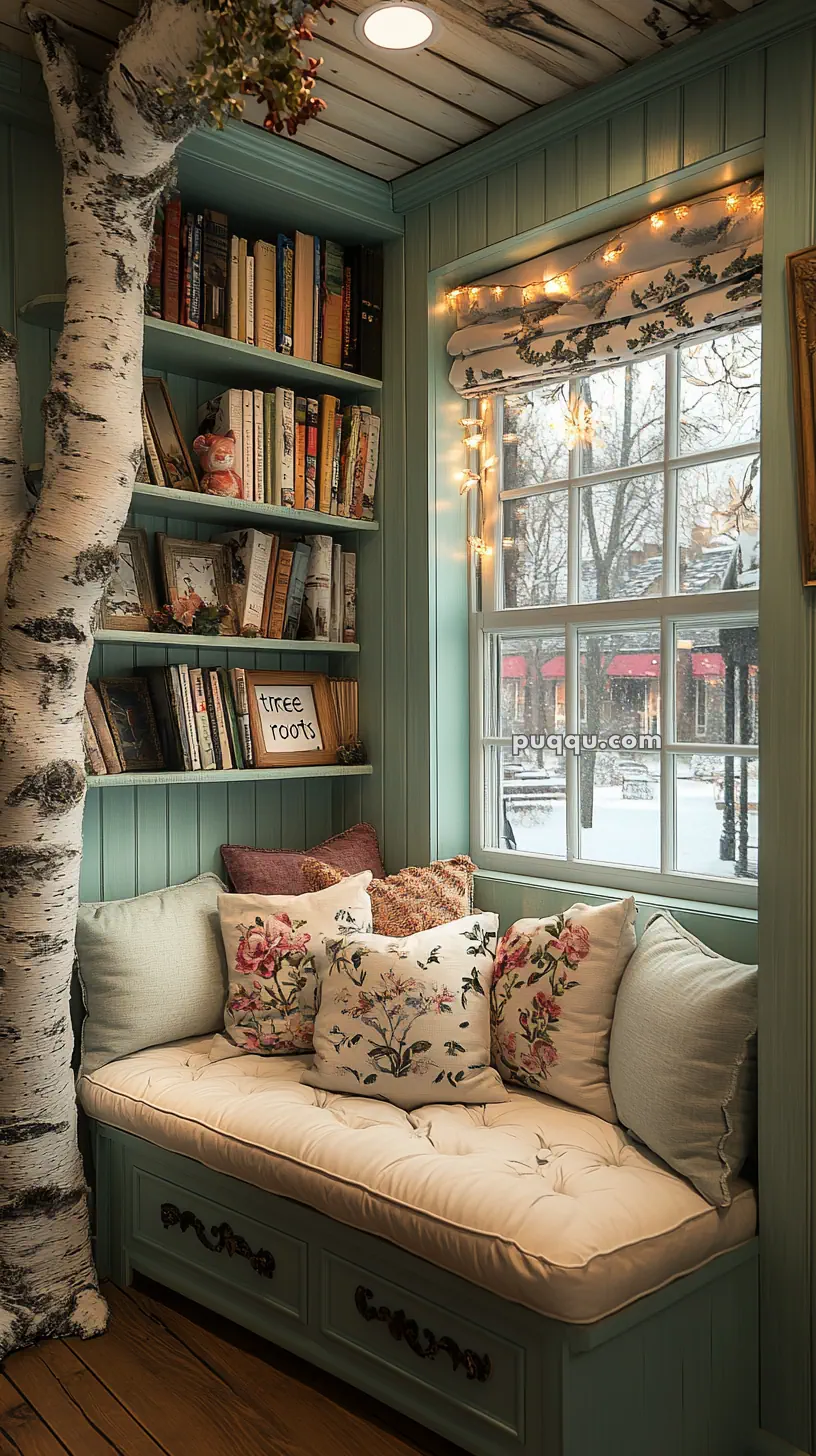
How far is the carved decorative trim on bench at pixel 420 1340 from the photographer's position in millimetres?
1874

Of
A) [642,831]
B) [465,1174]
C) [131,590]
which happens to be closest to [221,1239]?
[465,1174]

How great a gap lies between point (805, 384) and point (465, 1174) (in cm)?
155

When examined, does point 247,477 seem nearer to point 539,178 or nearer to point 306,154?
point 306,154

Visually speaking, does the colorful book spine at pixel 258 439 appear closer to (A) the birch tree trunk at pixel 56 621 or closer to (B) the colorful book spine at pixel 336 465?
(B) the colorful book spine at pixel 336 465

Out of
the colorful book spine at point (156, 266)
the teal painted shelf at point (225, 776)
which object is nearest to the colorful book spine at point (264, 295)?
the colorful book spine at point (156, 266)

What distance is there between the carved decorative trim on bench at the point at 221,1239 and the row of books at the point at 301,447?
1.69 m

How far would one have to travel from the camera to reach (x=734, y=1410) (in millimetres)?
2059

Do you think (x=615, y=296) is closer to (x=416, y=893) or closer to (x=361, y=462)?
(x=361, y=462)

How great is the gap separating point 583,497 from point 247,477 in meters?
0.85

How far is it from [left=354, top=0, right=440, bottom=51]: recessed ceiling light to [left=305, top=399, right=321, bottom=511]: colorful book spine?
0.89 m

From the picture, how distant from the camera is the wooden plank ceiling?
2182 millimetres

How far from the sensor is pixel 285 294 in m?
2.87

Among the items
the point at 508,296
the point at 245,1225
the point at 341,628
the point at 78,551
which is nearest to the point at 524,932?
the point at 245,1225

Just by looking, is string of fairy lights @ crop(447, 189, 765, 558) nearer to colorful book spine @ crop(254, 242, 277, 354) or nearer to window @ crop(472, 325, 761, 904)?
window @ crop(472, 325, 761, 904)
